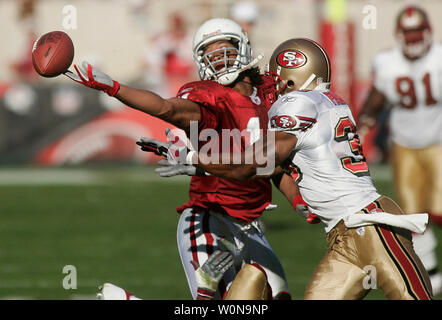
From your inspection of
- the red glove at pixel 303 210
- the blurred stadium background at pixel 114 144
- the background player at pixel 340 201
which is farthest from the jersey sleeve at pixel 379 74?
the background player at pixel 340 201

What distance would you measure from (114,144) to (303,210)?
10272 millimetres

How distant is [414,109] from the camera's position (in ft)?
23.8

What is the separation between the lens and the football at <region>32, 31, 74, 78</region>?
3799mm

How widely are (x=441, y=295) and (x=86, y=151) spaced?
8.81m

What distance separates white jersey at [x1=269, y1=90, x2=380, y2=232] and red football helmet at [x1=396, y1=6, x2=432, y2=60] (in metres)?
3.42

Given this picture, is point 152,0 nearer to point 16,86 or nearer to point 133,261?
point 16,86

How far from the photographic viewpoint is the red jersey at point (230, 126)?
13.4ft

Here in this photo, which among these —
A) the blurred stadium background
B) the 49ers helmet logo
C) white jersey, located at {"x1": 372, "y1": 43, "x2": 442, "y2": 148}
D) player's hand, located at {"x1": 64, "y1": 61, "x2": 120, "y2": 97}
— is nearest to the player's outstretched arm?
player's hand, located at {"x1": 64, "y1": 61, "x2": 120, "y2": 97}

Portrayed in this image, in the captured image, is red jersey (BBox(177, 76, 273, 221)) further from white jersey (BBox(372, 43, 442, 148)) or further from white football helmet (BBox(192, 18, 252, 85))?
white jersey (BBox(372, 43, 442, 148))

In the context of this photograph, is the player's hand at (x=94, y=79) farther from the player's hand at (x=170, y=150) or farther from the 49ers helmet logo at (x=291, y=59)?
the 49ers helmet logo at (x=291, y=59)

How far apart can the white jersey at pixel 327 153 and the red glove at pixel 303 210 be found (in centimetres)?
8

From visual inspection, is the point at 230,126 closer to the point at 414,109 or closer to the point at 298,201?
the point at 298,201

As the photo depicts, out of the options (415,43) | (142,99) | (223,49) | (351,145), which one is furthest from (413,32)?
(142,99)
